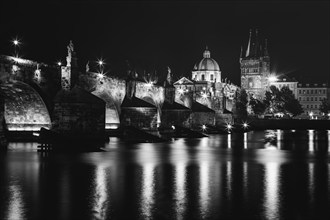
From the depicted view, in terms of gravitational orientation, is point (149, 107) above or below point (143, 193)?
above

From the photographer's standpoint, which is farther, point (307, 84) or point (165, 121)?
point (307, 84)

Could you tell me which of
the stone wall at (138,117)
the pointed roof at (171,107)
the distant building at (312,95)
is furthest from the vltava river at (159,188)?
the distant building at (312,95)

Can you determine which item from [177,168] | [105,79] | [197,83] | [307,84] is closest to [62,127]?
[105,79]

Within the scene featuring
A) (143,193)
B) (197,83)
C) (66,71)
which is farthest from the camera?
(197,83)

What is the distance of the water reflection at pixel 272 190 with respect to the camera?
541 inches

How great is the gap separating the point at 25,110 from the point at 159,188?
26.6m

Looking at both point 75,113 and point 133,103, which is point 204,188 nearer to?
point 75,113

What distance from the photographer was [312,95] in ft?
543

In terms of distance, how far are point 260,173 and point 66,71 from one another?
22530mm

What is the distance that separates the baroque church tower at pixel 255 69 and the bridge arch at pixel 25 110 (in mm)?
127833

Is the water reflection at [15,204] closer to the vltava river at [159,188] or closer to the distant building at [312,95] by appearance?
the vltava river at [159,188]

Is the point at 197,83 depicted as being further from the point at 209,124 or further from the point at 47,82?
the point at 47,82

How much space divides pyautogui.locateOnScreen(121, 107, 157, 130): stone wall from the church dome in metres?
90.3

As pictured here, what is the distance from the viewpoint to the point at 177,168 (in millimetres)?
23828
